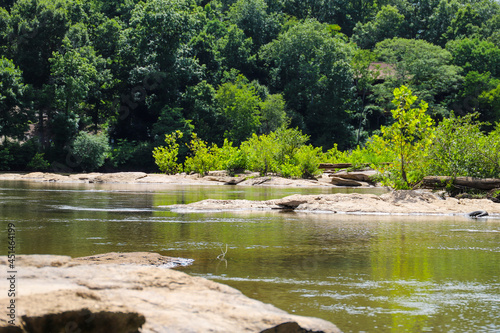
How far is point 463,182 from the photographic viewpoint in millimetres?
16469

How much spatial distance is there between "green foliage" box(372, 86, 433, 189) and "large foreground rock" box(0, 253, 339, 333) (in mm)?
12945

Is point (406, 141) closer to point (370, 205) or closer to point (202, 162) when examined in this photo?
point (370, 205)

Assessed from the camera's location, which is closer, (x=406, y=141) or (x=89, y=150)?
(x=406, y=141)

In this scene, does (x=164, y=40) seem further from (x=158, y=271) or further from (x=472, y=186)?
(x=158, y=271)

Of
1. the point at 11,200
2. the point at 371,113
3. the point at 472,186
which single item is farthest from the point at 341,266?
the point at 371,113

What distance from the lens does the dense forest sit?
45375 millimetres

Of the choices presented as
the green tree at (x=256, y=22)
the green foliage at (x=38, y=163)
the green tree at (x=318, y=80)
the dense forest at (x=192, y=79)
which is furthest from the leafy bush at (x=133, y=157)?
the green tree at (x=256, y=22)

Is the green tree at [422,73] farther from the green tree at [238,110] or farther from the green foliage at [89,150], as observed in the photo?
the green foliage at [89,150]

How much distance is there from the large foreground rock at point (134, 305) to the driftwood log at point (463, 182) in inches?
515

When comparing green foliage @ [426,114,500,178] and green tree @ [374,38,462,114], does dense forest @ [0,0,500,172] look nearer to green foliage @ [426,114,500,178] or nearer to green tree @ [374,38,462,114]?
green tree @ [374,38,462,114]

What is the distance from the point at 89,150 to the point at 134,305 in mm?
41720

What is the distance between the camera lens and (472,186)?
16.4 m

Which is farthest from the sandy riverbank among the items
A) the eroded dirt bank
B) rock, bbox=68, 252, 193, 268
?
rock, bbox=68, 252, 193, 268

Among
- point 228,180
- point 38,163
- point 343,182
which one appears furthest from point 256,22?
point 343,182
